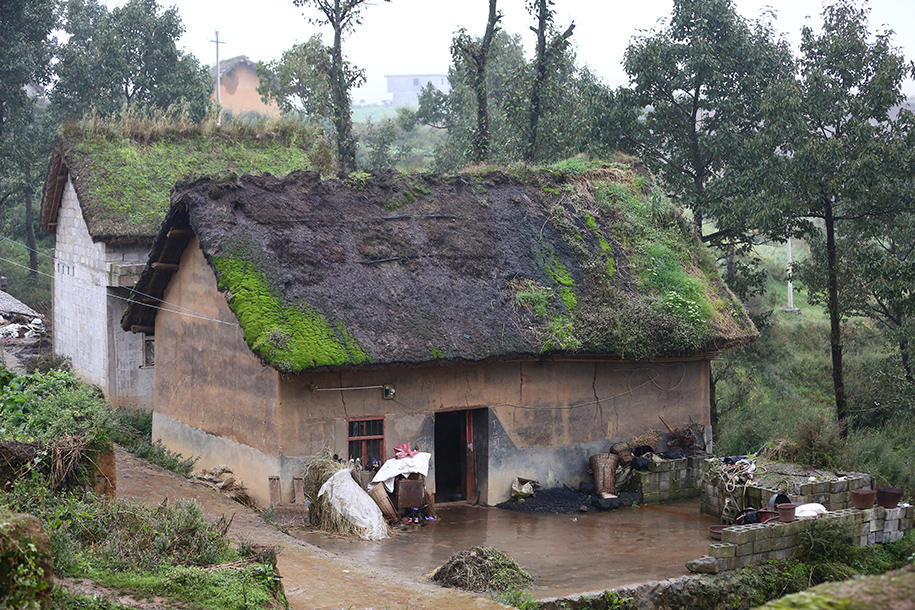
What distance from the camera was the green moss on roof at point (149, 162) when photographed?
63.7 feet

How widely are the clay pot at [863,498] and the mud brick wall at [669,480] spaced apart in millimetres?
3146

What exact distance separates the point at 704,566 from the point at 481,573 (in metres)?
2.81

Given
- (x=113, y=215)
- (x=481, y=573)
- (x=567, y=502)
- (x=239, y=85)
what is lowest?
(x=567, y=502)

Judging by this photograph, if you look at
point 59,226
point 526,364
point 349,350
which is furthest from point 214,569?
point 59,226

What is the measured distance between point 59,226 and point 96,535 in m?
15.9

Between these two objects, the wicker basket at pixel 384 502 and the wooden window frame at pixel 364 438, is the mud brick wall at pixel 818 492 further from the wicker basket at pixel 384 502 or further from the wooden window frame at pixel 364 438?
the wooden window frame at pixel 364 438

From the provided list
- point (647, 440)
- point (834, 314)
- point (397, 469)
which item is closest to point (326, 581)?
point (397, 469)

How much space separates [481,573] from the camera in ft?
32.1

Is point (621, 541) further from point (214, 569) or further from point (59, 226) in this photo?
point (59, 226)

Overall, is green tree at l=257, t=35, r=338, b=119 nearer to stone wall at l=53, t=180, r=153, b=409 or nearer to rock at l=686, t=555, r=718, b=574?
stone wall at l=53, t=180, r=153, b=409

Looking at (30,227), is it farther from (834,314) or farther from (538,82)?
(834,314)

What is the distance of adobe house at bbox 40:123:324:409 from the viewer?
19.5m

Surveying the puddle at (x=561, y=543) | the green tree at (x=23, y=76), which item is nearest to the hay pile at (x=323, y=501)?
the puddle at (x=561, y=543)

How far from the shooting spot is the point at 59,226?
22.4 m
